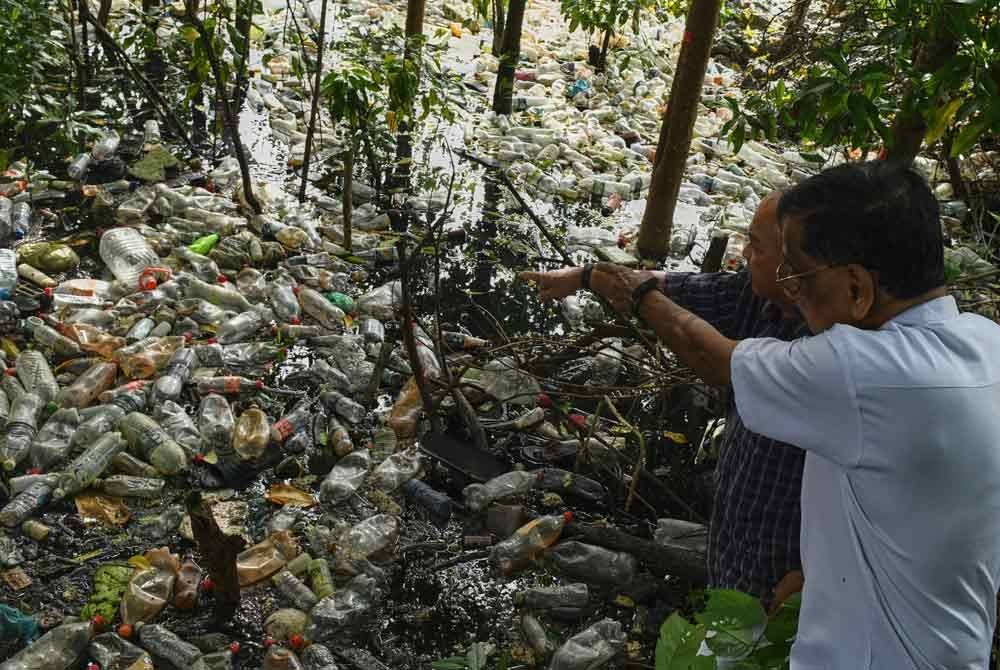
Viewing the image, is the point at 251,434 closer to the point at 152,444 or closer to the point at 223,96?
the point at 152,444

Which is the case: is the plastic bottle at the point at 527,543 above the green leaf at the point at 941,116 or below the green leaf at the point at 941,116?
below

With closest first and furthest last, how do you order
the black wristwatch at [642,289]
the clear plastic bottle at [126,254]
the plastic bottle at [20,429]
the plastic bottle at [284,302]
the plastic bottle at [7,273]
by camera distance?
the black wristwatch at [642,289], the plastic bottle at [20,429], the plastic bottle at [7,273], the plastic bottle at [284,302], the clear plastic bottle at [126,254]

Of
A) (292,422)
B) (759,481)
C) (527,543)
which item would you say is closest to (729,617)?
(759,481)

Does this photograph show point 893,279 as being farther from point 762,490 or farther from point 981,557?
point 762,490

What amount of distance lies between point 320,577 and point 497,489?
28.6 inches

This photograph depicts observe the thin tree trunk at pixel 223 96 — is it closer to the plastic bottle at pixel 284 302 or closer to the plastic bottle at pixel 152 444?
the plastic bottle at pixel 284 302

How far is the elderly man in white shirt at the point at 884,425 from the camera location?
4.17ft

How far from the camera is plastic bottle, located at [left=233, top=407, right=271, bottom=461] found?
11.7 ft

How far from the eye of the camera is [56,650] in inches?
103

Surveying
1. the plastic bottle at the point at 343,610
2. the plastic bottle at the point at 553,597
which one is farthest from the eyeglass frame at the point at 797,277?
the plastic bottle at the point at 343,610

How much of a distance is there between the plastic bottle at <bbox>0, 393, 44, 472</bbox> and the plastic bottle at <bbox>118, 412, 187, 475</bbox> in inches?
12.0

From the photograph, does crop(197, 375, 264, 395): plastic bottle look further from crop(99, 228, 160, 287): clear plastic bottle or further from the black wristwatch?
the black wristwatch

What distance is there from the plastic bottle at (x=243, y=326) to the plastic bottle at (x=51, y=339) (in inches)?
22.7

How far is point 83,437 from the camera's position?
343cm
